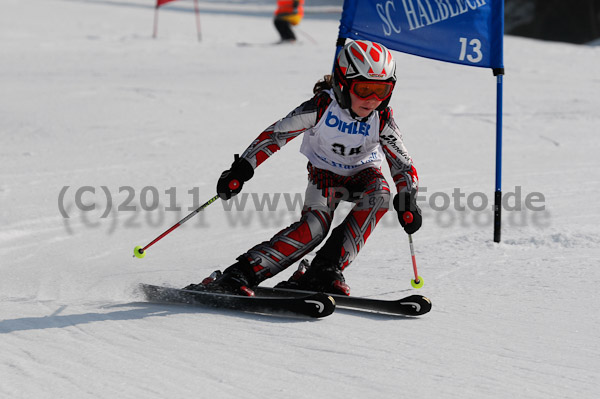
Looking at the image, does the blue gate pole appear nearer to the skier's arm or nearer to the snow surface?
the snow surface

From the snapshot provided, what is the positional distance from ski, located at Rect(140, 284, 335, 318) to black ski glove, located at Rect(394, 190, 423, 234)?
0.53m

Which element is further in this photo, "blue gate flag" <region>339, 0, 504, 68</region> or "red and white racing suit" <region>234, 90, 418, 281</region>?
"blue gate flag" <region>339, 0, 504, 68</region>

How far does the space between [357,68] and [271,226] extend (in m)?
2.19

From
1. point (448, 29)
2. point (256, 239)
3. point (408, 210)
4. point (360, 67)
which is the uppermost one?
point (448, 29)

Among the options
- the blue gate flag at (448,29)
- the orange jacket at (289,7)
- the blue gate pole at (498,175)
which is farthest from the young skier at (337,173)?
the orange jacket at (289,7)

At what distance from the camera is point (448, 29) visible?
15.7 ft

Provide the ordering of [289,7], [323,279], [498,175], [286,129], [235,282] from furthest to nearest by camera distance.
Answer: [289,7]
[498,175]
[286,129]
[323,279]
[235,282]

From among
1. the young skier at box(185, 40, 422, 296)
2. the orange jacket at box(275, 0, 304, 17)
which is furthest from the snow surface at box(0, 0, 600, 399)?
the orange jacket at box(275, 0, 304, 17)

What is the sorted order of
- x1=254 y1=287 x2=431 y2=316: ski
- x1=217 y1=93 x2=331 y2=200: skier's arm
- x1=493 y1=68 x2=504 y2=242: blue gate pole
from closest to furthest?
1. x1=254 y1=287 x2=431 y2=316: ski
2. x1=217 y1=93 x2=331 y2=200: skier's arm
3. x1=493 y1=68 x2=504 y2=242: blue gate pole

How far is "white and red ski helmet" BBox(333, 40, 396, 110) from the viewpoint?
148 inches

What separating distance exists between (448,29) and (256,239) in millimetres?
1908

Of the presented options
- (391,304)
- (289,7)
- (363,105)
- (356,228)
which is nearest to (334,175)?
(356,228)

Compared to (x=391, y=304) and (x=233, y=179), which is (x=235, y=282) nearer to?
(x=233, y=179)

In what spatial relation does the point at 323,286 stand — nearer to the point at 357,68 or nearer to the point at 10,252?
the point at 357,68
